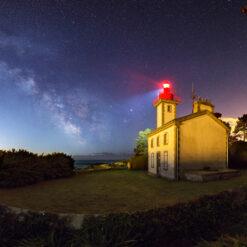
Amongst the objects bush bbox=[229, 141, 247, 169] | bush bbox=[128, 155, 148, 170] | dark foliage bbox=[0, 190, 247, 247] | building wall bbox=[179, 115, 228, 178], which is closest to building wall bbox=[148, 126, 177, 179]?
building wall bbox=[179, 115, 228, 178]

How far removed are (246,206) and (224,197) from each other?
1.11 m

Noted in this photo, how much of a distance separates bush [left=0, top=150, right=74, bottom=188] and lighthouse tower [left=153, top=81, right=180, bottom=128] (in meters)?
13.1

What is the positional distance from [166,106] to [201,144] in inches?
320

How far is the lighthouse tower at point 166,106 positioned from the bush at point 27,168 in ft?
42.9

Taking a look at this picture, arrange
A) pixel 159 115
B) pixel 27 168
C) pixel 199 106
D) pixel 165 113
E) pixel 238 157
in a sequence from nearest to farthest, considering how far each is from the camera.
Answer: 1. pixel 27 168
2. pixel 238 157
3. pixel 199 106
4. pixel 165 113
5. pixel 159 115

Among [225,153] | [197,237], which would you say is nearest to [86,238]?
[197,237]

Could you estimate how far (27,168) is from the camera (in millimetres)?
13820

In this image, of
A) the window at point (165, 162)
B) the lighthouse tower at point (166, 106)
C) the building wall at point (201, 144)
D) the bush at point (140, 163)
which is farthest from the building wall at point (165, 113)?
the bush at point (140, 163)

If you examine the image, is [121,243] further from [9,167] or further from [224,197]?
[9,167]

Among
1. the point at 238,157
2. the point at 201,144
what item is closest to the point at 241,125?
the point at 238,157

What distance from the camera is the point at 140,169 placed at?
2778cm

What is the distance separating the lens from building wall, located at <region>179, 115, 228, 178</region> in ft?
49.9

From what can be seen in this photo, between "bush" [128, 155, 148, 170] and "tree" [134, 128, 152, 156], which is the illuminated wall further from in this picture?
"tree" [134, 128, 152, 156]

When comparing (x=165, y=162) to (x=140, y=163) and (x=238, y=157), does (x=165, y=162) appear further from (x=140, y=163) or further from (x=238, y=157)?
(x=140, y=163)
